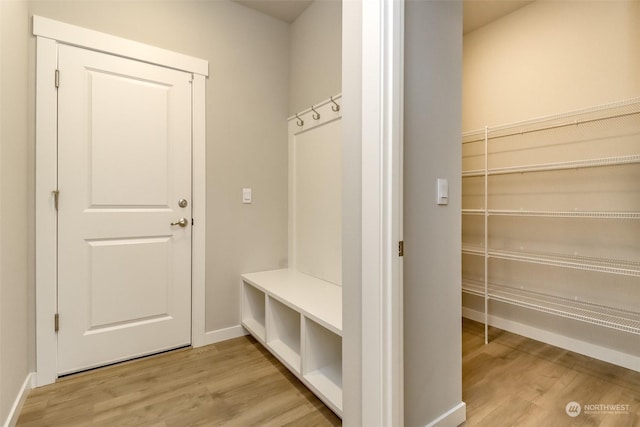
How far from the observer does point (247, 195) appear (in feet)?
8.22

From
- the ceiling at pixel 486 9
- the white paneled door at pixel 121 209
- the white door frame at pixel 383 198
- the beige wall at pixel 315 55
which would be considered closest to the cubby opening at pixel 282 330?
the white paneled door at pixel 121 209

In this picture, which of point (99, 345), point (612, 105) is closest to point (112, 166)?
point (99, 345)

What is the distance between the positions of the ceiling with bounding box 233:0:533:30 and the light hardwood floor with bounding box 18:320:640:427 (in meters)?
2.60

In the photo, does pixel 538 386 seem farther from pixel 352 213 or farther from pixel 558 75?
pixel 558 75

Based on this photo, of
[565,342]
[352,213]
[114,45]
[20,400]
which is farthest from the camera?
[565,342]

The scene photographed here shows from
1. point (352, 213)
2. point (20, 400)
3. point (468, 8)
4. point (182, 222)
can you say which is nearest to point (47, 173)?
point (182, 222)

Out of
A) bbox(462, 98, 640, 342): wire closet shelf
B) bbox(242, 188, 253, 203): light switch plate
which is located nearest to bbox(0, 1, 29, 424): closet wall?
bbox(242, 188, 253, 203): light switch plate

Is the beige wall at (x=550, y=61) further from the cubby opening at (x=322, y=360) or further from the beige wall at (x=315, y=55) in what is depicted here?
the cubby opening at (x=322, y=360)

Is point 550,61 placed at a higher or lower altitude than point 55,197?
higher

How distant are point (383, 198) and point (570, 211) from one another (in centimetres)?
185

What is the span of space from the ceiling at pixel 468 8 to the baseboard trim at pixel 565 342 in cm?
251

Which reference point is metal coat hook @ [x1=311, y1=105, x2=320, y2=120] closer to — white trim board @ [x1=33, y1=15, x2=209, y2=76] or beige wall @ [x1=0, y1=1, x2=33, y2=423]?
white trim board @ [x1=33, y1=15, x2=209, y2=76]

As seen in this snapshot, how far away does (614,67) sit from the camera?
6.62 feet

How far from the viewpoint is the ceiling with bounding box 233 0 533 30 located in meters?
2.41
